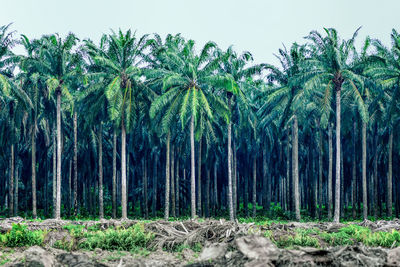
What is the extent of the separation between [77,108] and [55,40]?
15.6ft

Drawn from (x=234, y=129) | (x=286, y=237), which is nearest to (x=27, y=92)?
(x=234, y=129)

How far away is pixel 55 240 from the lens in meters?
15.4

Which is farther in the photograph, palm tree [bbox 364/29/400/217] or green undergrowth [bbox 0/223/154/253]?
palm tree [bbox 364/29/400/217]

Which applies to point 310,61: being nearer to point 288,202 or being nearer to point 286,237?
point 286,237

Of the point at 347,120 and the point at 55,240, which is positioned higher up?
the point at 347,120

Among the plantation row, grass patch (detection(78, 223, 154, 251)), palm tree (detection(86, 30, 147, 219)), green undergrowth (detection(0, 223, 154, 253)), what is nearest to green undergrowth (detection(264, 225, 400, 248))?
grass patch (detection(78, 223, 154, 251))

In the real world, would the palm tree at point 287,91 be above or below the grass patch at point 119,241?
above

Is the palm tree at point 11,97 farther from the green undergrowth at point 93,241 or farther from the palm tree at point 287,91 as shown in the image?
the palm tree at point 287,91

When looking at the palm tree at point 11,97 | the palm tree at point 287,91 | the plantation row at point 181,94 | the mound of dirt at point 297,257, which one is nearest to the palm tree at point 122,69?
the plantation row at point 181,94

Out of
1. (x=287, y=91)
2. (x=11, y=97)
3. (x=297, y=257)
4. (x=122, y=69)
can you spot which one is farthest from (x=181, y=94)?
(x=297, y=257)

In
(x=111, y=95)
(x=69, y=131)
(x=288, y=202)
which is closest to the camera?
(x=111, y=95)

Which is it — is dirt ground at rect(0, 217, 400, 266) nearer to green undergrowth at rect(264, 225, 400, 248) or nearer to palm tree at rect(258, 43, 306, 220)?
green undergrowth at rect(264, 225, 400, 248)

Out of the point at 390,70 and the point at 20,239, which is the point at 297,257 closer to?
the point at 20,239

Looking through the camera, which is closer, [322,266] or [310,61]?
[322,266]
